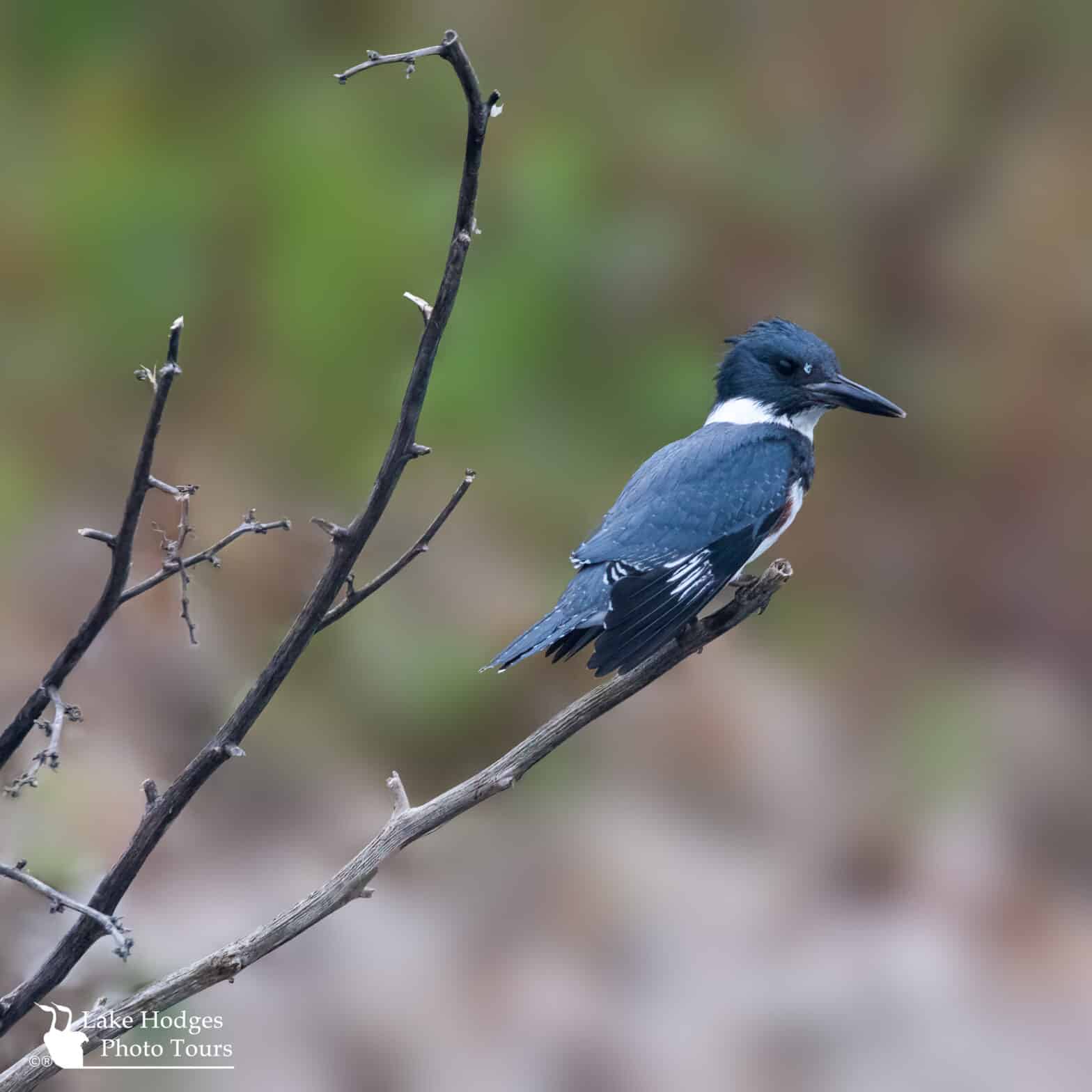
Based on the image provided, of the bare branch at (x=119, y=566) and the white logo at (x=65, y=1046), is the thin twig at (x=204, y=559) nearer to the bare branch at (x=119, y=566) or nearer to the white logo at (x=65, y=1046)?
the bare branch at (x=119, y=566)

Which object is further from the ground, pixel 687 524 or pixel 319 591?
pixel 687 524

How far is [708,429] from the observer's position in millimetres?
1804

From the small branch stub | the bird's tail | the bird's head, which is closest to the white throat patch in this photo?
the bird's head

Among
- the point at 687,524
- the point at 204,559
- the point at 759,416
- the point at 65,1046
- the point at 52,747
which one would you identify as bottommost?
the point at 65,1046

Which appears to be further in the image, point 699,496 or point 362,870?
point 699,496

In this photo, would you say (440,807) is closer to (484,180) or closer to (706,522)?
(706,522)

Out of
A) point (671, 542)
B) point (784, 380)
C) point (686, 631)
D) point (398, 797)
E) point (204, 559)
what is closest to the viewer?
point (204, 559)

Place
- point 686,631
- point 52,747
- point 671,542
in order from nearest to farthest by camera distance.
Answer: point 52,747, point 686,631, point 671,542

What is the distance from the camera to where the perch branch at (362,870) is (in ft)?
3.15

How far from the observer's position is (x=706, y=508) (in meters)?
1.66

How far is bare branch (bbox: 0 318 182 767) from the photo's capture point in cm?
81

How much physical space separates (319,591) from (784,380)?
1.03m

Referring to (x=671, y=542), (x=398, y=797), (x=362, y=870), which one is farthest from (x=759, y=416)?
(x=362, y=870)

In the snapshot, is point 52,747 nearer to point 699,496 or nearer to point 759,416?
point 699,496
